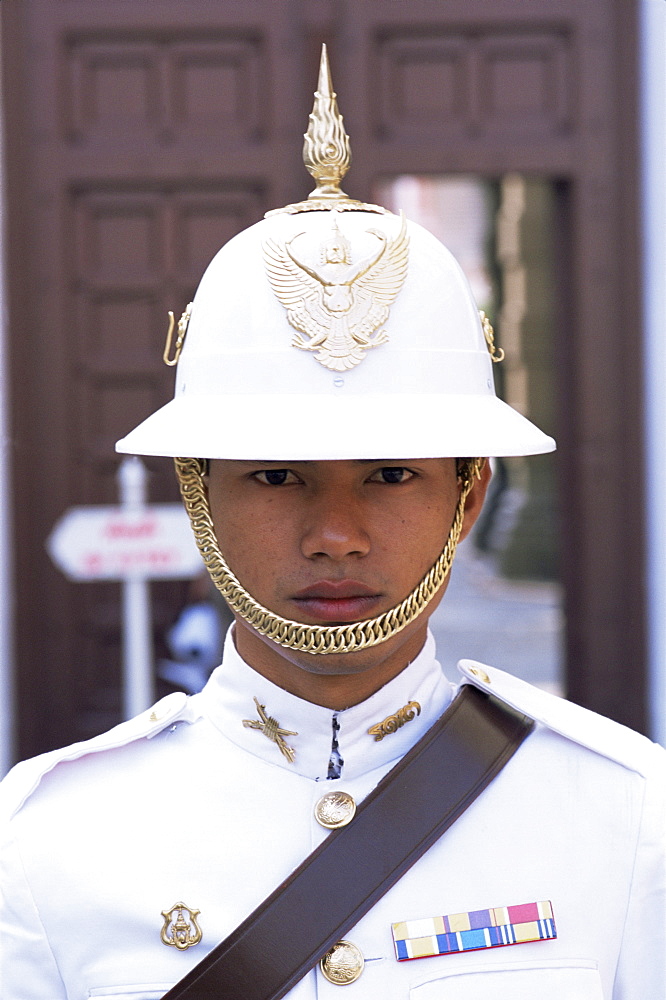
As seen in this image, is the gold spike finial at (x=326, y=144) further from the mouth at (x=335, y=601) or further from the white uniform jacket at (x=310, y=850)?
the white uniform jacket at (x=310, y=850)

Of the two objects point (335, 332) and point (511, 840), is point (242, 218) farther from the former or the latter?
point (511, 840)

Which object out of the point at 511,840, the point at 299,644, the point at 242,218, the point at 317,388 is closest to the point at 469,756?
the point at 511,840

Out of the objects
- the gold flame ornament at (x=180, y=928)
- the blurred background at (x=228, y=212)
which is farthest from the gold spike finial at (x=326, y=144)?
the blurred background at (x=228, y=212)

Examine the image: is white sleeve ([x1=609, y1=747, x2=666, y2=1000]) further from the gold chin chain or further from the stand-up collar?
the gold chin chain

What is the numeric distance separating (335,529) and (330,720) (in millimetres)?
319

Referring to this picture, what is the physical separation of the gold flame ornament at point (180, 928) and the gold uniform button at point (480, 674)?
54 centimetres

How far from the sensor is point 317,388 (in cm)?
158

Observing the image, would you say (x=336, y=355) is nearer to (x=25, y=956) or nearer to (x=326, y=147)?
(x=326, y=147)

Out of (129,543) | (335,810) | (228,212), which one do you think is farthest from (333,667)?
(228,212)

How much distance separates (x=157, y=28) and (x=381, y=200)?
1.08 meters

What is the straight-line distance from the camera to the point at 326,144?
178 centimetres

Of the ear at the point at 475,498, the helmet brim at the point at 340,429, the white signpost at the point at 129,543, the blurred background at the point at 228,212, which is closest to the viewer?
the helmet brim at the point at 340,429

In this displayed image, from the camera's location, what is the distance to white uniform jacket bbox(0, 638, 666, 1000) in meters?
1.55

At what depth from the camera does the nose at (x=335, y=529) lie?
1489 millimetres
